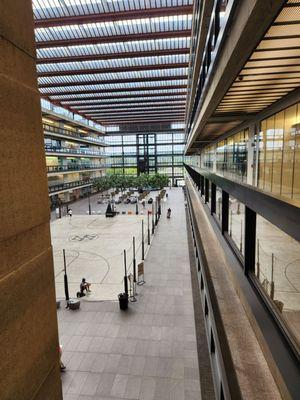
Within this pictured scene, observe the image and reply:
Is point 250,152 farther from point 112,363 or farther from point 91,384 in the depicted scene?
point 91,384

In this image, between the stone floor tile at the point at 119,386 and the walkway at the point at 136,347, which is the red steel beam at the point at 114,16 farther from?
the stone floor tile at the point at 119,386

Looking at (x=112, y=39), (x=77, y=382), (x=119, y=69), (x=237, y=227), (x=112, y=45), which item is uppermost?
(x=112, y=45)

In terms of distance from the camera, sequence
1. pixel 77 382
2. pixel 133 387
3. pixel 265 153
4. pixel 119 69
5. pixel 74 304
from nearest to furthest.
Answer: pixel 133 387
pixel 77 382
pixel 265 153
pixel 74 304
pixel 119 69

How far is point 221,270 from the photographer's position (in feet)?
29.6

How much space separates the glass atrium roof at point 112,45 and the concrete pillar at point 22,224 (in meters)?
27.7

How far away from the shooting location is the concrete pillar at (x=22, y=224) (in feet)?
6.02

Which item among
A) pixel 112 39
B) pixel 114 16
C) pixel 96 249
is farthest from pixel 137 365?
pixel 112 39

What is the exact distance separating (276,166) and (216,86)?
13.2ft

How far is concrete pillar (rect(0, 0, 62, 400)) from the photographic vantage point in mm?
1836

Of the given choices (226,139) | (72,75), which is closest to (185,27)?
(226,139)

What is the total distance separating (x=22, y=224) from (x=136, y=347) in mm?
10610

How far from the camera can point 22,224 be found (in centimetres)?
203

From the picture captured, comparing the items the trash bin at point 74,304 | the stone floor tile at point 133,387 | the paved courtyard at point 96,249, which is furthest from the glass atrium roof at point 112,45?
the stone floor tile at point 133,387

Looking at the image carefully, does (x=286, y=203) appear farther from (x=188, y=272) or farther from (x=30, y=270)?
(x=188, y=272)
